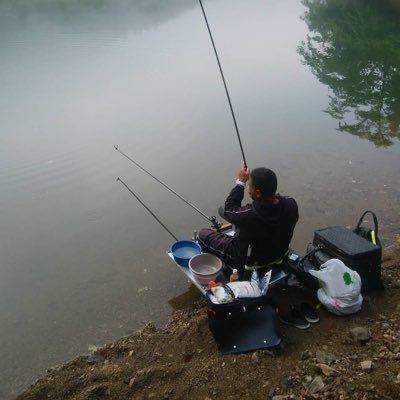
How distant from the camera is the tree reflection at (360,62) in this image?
10320 millimetres

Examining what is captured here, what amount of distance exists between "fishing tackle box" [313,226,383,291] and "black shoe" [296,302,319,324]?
52 cm

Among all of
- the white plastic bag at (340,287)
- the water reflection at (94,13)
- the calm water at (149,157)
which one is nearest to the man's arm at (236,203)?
the white plastic bag at (340,287)

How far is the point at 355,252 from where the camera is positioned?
3.51 meters

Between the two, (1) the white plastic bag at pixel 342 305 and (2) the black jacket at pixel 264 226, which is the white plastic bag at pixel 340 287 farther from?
(2) the black jacket at pixel 264 226

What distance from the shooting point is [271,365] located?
117 inches

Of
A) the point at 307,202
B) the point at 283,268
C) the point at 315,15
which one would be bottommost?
the point at 307,202

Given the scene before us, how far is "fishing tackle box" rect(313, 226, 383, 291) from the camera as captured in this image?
3.50m

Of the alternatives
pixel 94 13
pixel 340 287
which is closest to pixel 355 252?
pixel 340 287

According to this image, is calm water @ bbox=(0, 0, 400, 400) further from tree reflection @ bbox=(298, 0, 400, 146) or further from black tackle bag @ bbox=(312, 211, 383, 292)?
black tackle bag @ bbox=(312, 211, 383, 292)

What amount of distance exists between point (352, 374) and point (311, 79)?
1299 centimetres

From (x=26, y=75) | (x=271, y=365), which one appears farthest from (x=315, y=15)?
(x=271, y=365)

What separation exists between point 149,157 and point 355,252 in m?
5.88

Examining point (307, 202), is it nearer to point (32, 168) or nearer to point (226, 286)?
point (226, 286)

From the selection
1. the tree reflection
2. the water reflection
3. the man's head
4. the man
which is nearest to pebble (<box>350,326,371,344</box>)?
the man
